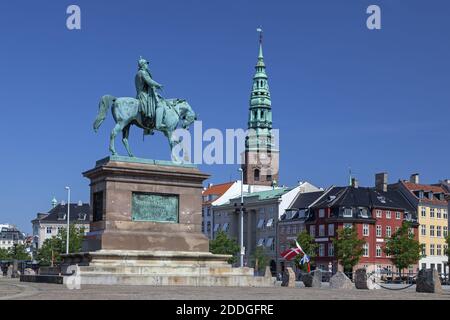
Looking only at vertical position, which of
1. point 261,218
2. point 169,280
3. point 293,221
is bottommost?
point 169,280

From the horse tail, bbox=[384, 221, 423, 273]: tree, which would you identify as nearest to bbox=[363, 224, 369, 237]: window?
bbox=[384, 221, 423, 273]: tree

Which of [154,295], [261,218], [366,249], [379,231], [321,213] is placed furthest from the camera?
[261,218]

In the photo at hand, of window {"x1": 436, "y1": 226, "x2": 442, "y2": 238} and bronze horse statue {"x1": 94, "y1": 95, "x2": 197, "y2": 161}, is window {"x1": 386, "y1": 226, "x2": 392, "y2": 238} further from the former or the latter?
bronze horse statue {"x1": 94, "y1": 95, "x2": 197, "y2": 161}

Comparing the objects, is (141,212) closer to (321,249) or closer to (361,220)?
(361,220)

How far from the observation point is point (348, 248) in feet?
314

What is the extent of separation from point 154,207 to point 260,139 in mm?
118971

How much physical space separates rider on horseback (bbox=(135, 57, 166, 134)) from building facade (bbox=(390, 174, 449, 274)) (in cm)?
7987

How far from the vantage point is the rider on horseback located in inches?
1467

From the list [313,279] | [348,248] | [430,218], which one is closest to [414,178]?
[430,218]

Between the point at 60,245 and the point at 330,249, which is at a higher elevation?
the point at 60,245

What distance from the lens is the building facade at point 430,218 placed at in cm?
11150

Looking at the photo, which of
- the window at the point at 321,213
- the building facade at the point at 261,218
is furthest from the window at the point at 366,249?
the building facade at the point at 261,218

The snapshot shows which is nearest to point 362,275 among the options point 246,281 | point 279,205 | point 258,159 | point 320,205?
point 246,281
